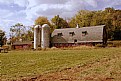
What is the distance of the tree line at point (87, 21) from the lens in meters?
70.6

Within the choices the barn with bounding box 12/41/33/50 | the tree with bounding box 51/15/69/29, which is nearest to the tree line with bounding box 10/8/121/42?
the tree with bounding box 51/15/69/29

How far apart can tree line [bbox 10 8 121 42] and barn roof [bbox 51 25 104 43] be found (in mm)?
9188

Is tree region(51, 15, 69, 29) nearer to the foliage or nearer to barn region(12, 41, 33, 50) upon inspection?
the foliage

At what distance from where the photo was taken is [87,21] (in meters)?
79.1

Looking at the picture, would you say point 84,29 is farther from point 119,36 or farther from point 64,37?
point 119,36

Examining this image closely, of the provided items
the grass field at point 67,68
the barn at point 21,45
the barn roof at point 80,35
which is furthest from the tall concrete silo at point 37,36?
the grass field at point 67,68

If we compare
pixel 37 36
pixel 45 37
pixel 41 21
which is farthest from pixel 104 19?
pixel 41 21

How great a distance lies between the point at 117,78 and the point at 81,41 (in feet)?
170

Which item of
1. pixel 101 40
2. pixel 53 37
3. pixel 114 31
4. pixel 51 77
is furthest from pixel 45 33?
pixel 51 77

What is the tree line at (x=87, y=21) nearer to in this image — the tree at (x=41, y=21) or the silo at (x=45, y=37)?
the tree at (x=41, y=21)

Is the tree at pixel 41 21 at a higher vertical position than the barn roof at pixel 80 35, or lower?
higher

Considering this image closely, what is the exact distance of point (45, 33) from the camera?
6519 cm

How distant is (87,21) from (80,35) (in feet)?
56.1

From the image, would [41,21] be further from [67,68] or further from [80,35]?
[67,68]
